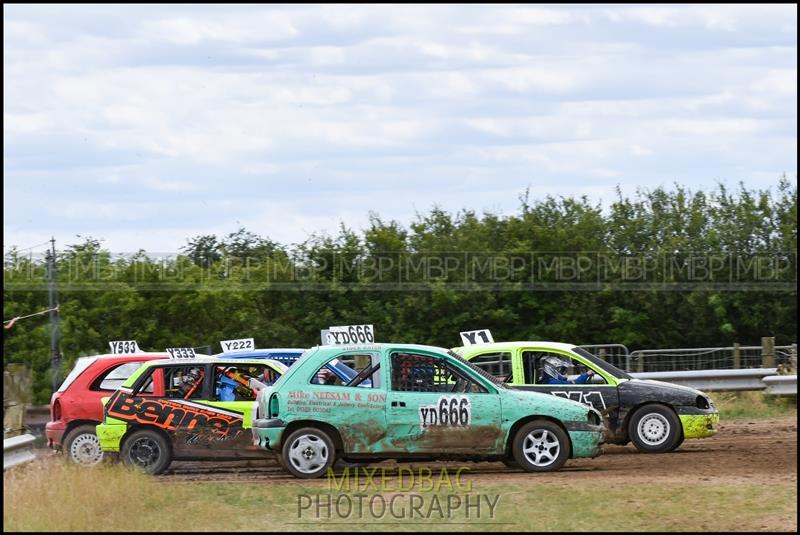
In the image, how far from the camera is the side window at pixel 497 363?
648 inches

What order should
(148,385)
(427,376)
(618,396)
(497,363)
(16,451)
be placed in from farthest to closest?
(497,363), (618,396), (148,385), (427,376), (16,451)

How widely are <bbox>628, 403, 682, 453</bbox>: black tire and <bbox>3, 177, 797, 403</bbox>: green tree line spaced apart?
24.8m

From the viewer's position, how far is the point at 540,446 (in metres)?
14.4

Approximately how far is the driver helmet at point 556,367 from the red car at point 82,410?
574cm

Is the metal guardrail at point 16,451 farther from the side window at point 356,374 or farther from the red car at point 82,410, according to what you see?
the red car at point 82,410

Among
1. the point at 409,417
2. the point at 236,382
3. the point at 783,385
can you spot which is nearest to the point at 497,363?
the point at 409,417

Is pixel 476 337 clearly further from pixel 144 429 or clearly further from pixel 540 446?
pixel 144 429

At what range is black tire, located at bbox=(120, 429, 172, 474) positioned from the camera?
595 inches

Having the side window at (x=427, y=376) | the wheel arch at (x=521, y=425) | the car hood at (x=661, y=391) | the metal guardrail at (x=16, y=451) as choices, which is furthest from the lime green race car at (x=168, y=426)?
the car hood at (x=661, y=391)

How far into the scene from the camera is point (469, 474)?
47.9 ft

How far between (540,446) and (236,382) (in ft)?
13.2

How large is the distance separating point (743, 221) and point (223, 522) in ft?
118

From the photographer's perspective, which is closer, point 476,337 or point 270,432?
point 270,432

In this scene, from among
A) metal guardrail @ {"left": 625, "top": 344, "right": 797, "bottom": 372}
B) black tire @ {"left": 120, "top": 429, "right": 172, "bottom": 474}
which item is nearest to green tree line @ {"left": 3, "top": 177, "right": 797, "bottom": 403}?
metal guardrail @ {"left": 625, "top": 344, "right": 797, "bottom": 372}
